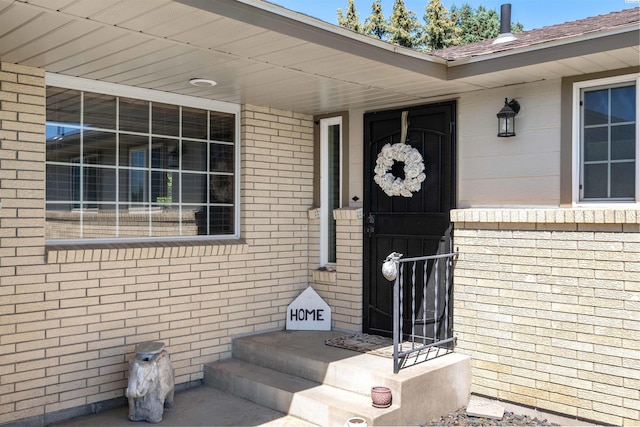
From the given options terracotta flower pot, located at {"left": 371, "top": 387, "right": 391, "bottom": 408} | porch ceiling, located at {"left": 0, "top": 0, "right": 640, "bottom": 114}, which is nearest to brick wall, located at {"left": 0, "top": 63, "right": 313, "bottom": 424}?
porch ceiling, located at {"left": 0, "top": 0, "right": 640, "bottom": 114}

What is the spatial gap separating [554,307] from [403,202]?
5.45 feet

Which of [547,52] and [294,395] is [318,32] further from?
[294,395]

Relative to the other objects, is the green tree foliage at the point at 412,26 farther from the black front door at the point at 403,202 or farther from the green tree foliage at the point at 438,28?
the black front door at the point at 403,202

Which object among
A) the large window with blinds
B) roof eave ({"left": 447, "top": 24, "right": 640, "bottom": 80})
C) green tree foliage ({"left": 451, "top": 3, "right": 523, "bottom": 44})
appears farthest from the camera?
green tree foliage ({"left": 451, "top": 3, "right": 523, "bottom": 44})

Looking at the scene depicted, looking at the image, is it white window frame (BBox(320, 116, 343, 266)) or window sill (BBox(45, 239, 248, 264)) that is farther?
white window frame (BBox(320, 116, 343, 266))

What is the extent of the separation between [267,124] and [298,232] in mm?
1202

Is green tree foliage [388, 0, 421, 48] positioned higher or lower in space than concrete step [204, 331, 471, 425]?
higher

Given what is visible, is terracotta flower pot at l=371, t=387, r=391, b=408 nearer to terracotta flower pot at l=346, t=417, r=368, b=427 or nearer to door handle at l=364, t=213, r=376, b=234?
terracotta flower pot at l=346, t=417, r=368, b=427

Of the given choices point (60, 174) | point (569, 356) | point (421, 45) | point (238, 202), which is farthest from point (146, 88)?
point (421, 45)

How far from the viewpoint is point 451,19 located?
19.2 m

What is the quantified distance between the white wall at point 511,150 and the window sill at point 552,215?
13cm

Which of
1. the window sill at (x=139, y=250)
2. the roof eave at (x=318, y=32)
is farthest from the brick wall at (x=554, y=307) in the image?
the window sill at (x=139, y=250)

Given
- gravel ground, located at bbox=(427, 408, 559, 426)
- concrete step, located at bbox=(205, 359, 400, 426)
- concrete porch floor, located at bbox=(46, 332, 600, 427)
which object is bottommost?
gravel ground, located at bbox=(427, 408, 559, 426)

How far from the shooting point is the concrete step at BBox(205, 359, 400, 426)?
12.6 ft
